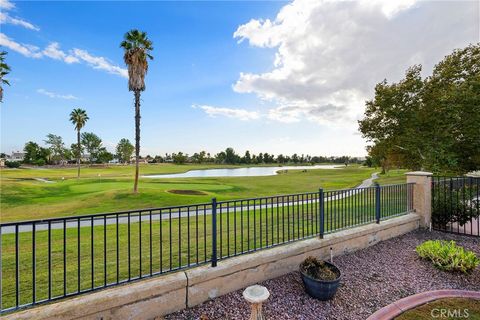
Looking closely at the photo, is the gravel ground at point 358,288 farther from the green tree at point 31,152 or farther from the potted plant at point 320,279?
the green tree at point 31,152

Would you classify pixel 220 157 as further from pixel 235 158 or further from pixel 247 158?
pixel 247 158

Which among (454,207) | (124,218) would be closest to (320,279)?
(454,207)

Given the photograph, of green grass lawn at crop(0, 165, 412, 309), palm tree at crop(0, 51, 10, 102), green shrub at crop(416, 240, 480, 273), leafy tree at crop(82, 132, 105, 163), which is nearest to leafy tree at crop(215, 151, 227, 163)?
leafy tree at crop(82, 132, 105, 163)

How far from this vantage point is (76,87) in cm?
1792

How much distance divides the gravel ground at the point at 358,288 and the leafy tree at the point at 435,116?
36.2 ft

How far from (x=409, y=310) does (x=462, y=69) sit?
59.8ft

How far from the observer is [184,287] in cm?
313

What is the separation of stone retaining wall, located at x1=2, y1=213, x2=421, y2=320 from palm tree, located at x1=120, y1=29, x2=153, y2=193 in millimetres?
14601

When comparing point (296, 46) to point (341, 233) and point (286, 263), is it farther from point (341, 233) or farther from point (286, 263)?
point (286, 263)

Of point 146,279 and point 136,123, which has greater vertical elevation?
point 136,123

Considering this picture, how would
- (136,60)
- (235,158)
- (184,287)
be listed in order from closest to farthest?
(184,287)
(136,60)
(235,158)

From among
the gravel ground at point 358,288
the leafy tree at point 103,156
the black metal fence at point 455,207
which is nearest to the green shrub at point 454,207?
the black metal fence at point 455,207

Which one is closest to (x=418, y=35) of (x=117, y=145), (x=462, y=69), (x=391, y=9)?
(x=391, y=9)

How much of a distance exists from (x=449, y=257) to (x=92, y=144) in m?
96.4
